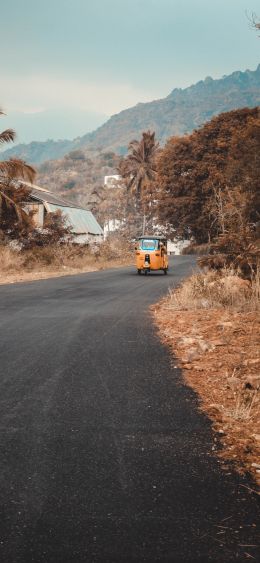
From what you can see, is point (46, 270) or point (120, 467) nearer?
point (120, 467)

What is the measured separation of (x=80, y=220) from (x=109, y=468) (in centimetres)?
4087

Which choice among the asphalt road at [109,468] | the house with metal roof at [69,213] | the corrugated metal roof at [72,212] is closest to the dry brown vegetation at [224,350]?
the asphalt road at [109,468]

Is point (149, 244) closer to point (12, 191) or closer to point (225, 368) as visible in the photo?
point (12, 191)

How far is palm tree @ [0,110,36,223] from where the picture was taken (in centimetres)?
2392

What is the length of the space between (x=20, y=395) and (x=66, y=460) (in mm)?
1704

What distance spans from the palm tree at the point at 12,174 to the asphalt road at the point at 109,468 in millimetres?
18141

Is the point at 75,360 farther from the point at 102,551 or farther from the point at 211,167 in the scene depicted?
the point at 211,167

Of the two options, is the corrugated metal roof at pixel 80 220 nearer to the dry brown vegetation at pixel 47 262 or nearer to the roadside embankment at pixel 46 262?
the dry brown vegetation at pixel 47 262

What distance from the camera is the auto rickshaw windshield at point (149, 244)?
25094 mm

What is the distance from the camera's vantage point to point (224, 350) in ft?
23.9

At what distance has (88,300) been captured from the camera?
44.9 ft

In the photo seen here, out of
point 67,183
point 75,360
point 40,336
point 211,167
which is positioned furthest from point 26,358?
point 67,183

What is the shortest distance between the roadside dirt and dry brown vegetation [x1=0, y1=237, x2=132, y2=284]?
1223 cm

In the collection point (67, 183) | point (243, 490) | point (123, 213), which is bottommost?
point (243, 490)
